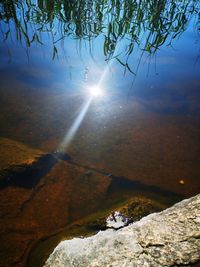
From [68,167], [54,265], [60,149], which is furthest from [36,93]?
[54,265]

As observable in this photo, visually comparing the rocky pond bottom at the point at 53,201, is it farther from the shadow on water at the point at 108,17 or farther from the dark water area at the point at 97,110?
the shadow on water at the point at 108,17

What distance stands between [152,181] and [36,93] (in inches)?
88.3

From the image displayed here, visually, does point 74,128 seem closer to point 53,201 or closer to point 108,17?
point 53,201

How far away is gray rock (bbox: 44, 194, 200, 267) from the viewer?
1.06m

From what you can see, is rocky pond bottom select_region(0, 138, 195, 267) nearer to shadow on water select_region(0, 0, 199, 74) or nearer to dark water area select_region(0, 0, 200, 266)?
dark water area select_region(0, 0, 200, 266)

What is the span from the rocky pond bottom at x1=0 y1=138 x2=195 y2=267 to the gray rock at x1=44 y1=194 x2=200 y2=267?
0.62 m

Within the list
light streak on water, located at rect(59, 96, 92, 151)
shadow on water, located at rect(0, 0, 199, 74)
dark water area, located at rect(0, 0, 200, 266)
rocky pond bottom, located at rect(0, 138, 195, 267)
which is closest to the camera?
rocky pond bottom, located at rect(0, 138, 195, 267)

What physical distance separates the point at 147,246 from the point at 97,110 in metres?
2.58

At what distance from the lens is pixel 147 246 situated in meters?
1.15

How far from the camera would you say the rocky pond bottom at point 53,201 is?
1.95 meters

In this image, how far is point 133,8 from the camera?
→ 14.4 feet

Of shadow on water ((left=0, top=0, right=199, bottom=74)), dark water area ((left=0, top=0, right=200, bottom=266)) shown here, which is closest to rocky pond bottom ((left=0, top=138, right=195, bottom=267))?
dark water area ((left=0, top=0, right=200, bottom=266))

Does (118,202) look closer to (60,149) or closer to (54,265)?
(60,149)

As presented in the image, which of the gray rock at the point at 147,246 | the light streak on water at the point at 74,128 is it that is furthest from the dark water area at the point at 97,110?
the gray rock at the point at 147,246
